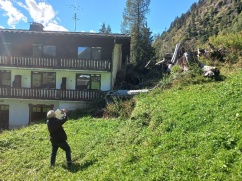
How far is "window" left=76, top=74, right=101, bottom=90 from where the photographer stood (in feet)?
86.9

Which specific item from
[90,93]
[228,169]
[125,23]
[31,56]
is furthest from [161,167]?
[125,23]

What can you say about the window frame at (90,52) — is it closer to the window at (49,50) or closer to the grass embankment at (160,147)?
the window at (49,50)

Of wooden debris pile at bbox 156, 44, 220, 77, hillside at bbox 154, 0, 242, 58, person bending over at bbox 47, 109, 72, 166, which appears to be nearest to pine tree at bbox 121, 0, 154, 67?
wooden debris pile at bbox 156, 44, 220, 77

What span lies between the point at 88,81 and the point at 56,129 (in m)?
15.9

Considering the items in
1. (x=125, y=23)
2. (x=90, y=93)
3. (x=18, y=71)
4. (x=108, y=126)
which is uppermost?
(x=125, y=23)

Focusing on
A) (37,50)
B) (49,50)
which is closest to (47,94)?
(49,50)

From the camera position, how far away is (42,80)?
26750 millimetres

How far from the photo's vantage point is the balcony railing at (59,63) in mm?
25609

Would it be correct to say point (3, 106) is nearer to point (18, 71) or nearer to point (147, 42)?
Result: point (18, 71)

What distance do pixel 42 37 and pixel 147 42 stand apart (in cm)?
1966

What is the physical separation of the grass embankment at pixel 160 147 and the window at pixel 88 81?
34.4ft

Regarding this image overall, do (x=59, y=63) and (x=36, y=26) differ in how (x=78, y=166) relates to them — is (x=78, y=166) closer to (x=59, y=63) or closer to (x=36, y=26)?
(x=59, y=63)

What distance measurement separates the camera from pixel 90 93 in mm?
25078

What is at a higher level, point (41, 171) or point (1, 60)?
point (1, 60)
